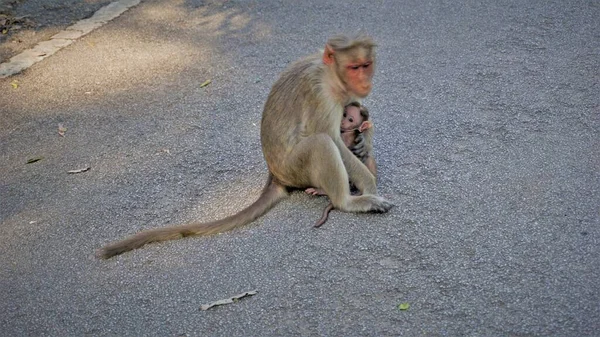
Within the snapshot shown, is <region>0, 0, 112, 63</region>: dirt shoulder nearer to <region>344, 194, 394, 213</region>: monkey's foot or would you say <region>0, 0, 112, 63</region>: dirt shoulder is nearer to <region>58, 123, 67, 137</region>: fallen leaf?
<region>58, 123, 67, 137</region>: fallen leaf

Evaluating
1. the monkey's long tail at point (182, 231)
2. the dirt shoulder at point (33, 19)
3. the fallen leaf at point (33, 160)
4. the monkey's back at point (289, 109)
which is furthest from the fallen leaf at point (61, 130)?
the monkey's back at point (289, 109)

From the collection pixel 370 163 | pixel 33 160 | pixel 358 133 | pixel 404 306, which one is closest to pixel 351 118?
pixel 358 133

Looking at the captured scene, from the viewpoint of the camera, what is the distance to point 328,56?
15.9 ft

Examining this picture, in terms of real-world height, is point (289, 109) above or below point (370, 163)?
above

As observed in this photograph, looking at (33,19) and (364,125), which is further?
(33,19)

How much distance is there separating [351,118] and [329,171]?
1.59 ft

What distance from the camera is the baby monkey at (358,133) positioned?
5.12 metres

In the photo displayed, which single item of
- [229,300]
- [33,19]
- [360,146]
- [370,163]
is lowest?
[229,300]

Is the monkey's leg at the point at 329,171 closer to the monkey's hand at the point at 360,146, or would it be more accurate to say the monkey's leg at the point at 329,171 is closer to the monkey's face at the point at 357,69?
the monkey's hand at the point at 360,146

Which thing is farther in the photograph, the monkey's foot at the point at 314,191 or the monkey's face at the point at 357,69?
the monkey's foot at the point at 314,191

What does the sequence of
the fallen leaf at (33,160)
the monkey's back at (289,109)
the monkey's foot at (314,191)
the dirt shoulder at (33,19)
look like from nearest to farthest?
the monkey's back at (289,109)
the monkey's foot at (314,191)
the fallen leaf at (33,160)
the dirt shoulder at (33,19)

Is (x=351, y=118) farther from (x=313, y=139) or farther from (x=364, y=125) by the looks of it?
(x=313, y=139)

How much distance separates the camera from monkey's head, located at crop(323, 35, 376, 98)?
15.5 feet

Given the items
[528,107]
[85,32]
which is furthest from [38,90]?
[528,107]
